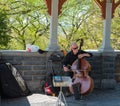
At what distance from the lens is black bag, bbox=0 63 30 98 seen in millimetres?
7195

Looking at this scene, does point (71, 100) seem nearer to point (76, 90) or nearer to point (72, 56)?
point (76, 90)

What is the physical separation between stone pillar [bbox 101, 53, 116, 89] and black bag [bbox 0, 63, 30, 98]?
6.65 ft

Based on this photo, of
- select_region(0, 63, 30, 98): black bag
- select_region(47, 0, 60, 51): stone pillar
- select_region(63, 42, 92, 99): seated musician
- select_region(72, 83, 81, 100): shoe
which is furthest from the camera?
select_region(47, 0, 60, 51): stone pillar

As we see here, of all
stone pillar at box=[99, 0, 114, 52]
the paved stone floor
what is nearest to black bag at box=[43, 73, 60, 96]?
the paved stone floor

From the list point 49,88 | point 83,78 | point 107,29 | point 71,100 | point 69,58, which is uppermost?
point 107,29

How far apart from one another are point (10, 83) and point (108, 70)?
8.40ft

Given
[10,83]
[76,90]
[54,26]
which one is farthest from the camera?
[54,26]

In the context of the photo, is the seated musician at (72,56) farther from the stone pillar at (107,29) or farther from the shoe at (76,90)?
the stone pillar at (107,29)

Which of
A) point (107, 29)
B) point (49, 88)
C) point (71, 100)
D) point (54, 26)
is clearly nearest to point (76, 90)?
point (71, 100)

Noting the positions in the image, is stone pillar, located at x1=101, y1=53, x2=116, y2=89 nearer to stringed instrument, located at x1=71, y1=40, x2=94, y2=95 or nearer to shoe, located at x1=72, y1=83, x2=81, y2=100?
stringed instrument, located at x1=71, y1=40, x2=94, y2=95

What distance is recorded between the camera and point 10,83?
728 centimetres

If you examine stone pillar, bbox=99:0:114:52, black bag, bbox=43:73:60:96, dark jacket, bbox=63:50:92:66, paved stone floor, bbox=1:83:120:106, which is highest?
stone pillar, bbox=99:0:114:52

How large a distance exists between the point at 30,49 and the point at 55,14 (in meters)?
0.99

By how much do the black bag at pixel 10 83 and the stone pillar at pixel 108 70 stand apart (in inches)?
79.9
